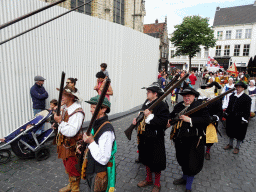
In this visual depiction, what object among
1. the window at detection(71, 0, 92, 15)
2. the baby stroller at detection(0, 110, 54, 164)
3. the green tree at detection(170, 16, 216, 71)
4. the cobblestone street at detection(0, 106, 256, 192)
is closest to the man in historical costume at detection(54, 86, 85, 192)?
the cobblestone street at detection(0, 106, 256, 192)

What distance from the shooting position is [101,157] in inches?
82.4

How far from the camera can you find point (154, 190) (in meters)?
3.19

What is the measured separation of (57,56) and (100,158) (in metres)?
4.79

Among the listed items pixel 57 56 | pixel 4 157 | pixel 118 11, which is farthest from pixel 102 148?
pixel 118 11

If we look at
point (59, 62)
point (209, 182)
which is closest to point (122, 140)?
point (209, 182)

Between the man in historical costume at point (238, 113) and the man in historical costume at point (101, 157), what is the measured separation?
4255 mm

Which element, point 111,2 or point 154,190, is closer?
point 154,190

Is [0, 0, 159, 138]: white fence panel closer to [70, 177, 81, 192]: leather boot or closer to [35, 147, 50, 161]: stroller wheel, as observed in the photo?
[35, 147, 50, 161]: stroller wheel

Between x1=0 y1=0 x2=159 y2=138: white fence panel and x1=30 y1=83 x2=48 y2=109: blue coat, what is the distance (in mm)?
329

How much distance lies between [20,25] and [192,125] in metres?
5.33

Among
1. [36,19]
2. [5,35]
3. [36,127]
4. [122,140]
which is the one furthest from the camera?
[122,140]

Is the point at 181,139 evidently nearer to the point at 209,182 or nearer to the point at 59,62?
the point at 209,182

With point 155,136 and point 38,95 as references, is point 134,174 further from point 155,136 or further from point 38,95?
point 38,95

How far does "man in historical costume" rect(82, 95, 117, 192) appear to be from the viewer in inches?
82.7
